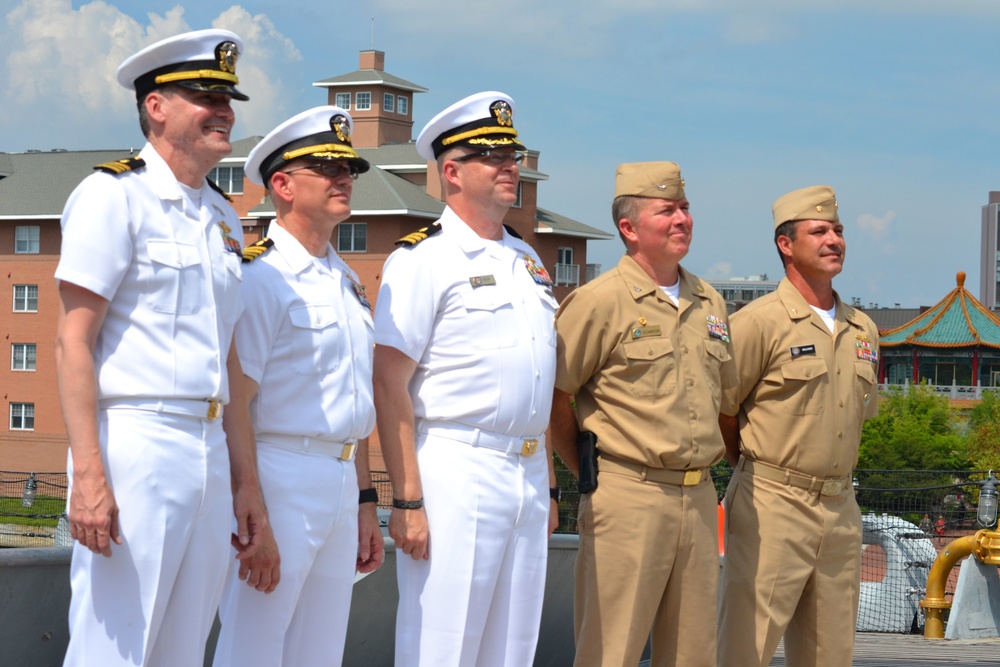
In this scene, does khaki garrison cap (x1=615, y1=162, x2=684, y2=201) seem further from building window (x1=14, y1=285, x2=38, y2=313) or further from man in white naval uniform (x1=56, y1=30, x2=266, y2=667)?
building window (x1=14, y1=285, x2=38, y2=313)

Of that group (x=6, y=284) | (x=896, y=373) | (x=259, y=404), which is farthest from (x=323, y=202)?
(x=896, y=373)

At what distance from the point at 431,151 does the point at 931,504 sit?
1194cm

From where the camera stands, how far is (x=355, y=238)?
51594 mm

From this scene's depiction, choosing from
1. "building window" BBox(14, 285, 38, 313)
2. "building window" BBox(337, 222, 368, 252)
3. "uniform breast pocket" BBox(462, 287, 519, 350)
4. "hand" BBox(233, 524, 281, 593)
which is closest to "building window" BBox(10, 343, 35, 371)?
"building window" BBox(14, 285, 38, 313)

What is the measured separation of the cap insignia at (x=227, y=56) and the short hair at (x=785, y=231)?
9.42 feet

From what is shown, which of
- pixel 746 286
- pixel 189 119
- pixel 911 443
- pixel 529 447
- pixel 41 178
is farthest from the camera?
pixel 746 286

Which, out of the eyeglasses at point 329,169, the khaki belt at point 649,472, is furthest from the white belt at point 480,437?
the eyeglasses at point 329,169

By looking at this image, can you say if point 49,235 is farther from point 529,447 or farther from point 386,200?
point 529,447

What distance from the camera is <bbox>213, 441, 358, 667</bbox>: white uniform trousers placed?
165 inches

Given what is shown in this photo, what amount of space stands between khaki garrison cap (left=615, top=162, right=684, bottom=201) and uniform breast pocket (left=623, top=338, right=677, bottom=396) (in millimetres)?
606

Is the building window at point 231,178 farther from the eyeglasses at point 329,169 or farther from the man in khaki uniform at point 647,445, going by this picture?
the eyeglasses at point 329,169

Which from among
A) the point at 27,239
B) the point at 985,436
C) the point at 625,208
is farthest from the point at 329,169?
the point at 27,239

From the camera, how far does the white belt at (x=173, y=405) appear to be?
11.9 feet

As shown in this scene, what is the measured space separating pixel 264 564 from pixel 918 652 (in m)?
5.40
